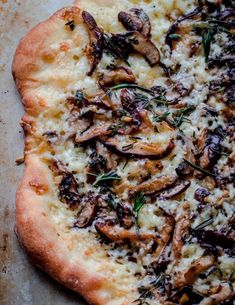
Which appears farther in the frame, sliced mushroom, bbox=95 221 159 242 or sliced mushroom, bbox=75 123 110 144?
sliced mushroom, bbox=75 123 110 144

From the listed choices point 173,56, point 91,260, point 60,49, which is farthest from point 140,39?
point 91,260

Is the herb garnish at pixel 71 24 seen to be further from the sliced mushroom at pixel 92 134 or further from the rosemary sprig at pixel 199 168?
the rosemary sprig at pixel 199 168

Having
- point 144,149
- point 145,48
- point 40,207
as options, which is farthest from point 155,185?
point 145,48

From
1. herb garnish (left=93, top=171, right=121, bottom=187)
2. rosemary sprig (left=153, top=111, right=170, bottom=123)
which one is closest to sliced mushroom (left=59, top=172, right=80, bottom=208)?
herb garnish (left=93, top=171, right=121, bottom=187)

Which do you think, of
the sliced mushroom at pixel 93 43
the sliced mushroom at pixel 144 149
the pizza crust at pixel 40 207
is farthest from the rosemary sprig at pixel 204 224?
the sliced mushroom at pixel 93 43

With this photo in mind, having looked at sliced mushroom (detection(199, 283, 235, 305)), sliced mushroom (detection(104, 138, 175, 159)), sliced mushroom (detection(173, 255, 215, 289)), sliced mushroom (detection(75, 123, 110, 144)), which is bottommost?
sliced mushroom (detection(199, 283, 235, 305))

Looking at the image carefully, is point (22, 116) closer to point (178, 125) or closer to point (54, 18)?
point (54, 18)

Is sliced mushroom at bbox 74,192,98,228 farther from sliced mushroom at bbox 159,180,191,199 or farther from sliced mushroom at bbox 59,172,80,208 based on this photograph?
sliced mushroom at bbox 159,180,191,199
